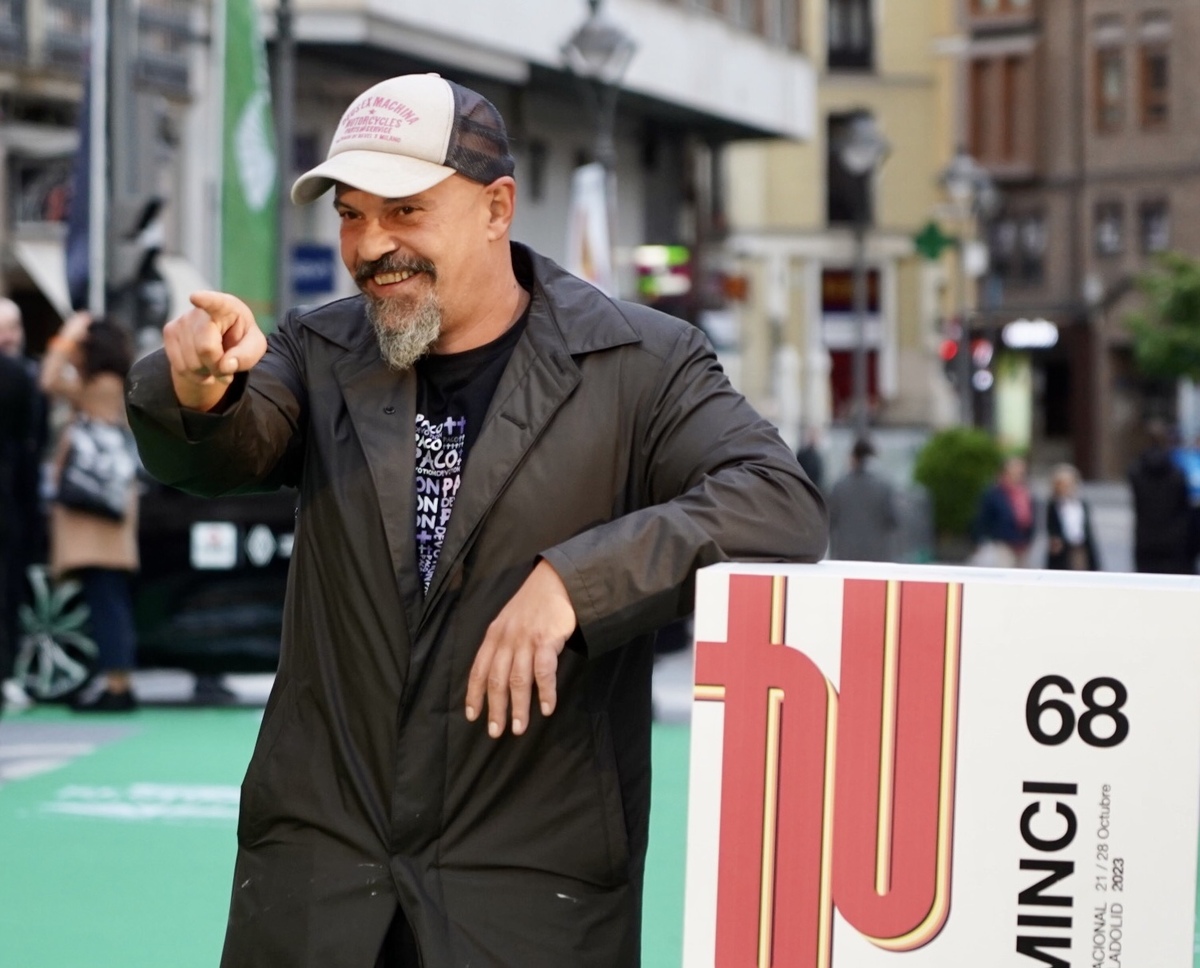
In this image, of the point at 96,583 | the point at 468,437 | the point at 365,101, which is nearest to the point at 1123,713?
the point at 468,437

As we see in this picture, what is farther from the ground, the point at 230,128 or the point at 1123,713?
the point at 230,128

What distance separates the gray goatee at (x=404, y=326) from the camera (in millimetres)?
3447

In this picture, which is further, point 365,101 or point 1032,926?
point 365,101

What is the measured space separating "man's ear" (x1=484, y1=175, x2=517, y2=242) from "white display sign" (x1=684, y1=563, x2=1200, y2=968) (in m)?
0.75

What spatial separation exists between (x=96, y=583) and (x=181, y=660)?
1.06m

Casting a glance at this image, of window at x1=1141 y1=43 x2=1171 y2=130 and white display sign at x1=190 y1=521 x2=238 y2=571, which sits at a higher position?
window at x1=1141 y1=43 x2=1171 y2=130

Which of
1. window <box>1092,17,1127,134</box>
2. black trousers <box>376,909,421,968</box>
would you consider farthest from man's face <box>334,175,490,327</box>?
window <box>1092,17,1127,134</box>

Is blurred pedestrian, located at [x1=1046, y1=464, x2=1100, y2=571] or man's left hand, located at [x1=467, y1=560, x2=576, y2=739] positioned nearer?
man's left hand, located at [x1=467, y1=560, x2=576, y2=739]

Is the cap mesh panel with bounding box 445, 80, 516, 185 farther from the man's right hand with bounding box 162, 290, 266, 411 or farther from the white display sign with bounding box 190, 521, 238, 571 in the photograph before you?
the white display sign with bounding box 190, 521, 238, 571

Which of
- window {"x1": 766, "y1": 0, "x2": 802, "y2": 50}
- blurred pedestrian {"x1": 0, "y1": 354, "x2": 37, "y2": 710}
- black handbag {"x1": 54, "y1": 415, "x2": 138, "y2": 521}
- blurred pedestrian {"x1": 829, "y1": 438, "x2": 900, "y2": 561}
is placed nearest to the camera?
blurred pedestrian {"x1": 0, "y1": 354, "x2": 37, "y2": 710}

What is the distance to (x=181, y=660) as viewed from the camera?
45.3ft

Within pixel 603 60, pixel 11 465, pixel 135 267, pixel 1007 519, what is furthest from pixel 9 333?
pixel 1007 519

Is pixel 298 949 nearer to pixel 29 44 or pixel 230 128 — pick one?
pixel 230 128

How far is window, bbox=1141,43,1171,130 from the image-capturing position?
69875mm
